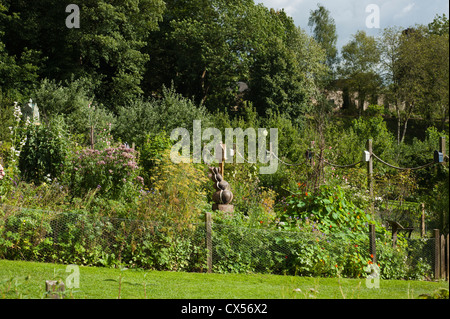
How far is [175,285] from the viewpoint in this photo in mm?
5051


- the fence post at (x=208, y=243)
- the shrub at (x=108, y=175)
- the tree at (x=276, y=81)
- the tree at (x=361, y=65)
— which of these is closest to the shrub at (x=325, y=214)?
Answer: the fence post at (x=208, y=243)

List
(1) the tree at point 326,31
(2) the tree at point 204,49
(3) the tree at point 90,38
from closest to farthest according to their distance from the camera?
(3) the tree at point 90,38, (2) the tree at point 204,49, (1) the tree at point 326,31

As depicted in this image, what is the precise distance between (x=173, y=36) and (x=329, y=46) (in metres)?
16.3

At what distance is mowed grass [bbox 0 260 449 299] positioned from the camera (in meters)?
3.94

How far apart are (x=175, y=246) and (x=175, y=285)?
1.39 metres

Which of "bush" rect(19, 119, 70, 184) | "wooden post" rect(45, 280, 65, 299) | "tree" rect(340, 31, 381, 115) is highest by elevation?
"tree" rect(340, 31, 381, 115)

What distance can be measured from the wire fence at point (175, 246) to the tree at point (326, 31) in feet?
103

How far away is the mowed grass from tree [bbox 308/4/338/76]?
1281 inches

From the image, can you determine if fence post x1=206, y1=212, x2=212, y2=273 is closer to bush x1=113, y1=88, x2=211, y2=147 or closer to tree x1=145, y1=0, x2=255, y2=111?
bush x1=113, y1=88, x2=211, y2=147

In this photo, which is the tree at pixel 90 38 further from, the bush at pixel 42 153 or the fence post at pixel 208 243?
the fence post at pixel 208 243

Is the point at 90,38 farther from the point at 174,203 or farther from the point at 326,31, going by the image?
the point at 326,31

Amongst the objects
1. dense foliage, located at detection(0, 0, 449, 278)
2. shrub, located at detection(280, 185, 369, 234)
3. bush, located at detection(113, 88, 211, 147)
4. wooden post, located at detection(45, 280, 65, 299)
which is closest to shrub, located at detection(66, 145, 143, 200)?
dense foliage, located at detection(0, 0, 449, 278)

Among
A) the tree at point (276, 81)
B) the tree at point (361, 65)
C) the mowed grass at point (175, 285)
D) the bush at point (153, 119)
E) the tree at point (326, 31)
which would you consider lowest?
the mowed grass at point (175, 285)

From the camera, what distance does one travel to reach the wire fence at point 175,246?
20.6ft
